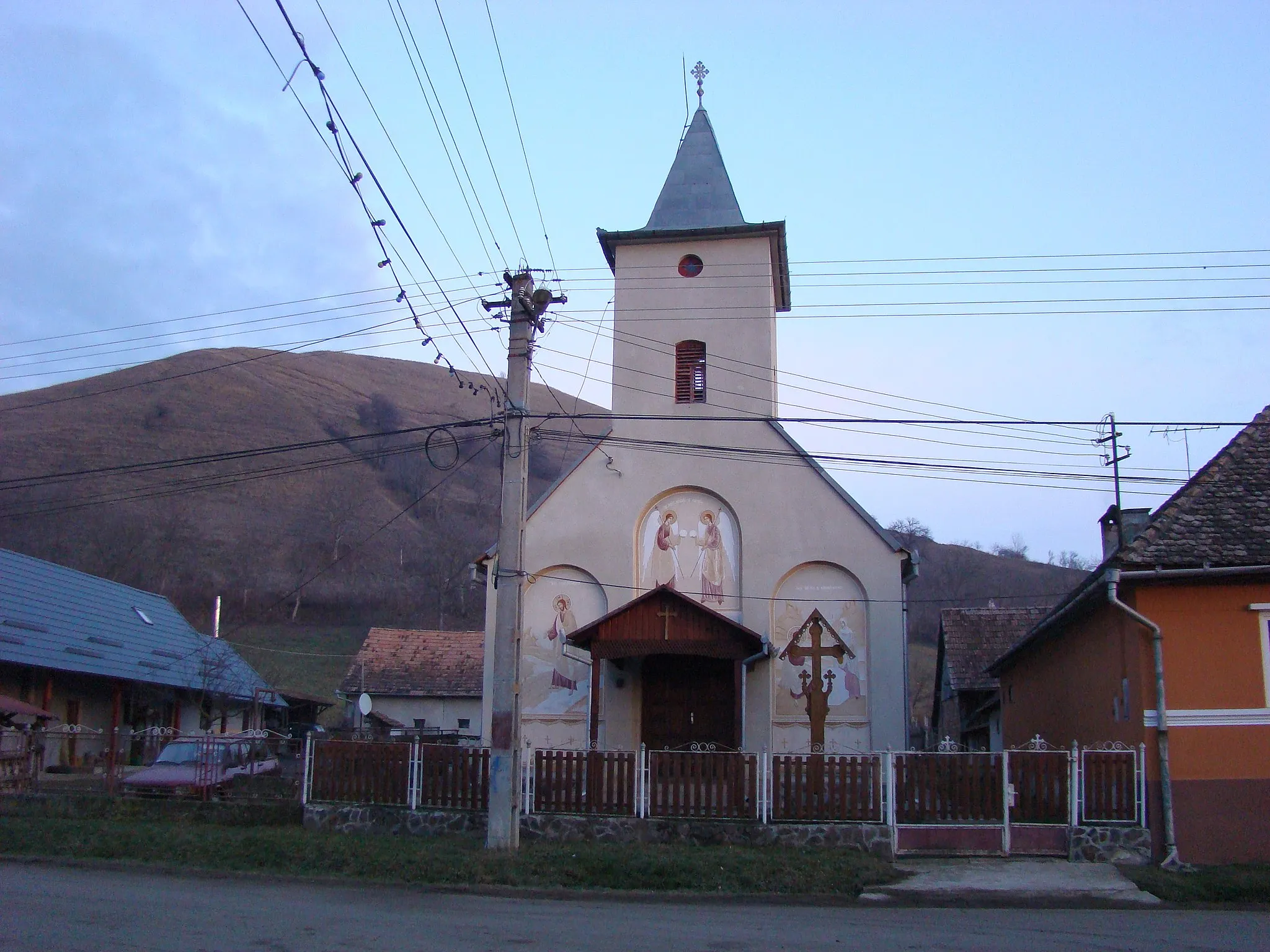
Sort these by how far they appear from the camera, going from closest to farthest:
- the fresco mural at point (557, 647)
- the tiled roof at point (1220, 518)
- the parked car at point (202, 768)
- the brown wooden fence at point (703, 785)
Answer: the tiled roof at point (1220, 518)
the brown wooden fence at point (703, 785)
the parked car at point (202, 768)
the fresco mural at point (557, 647)

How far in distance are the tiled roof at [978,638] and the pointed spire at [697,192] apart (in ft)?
51.8

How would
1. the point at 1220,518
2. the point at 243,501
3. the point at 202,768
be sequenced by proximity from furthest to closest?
the point at 243,501, the point at 202,768, the point at 1220,518

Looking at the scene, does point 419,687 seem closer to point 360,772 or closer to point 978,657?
point 978,657

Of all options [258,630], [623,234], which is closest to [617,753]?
[623,234]

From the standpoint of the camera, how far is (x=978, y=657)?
109ft

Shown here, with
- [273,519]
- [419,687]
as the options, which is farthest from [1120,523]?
[273,519]

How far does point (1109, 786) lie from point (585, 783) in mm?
7309

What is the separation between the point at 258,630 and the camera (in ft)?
258

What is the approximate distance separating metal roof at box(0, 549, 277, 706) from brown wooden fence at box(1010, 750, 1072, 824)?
24.7 meters

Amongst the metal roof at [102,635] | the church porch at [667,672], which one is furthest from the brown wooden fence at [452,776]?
the metal roof at [102,635]

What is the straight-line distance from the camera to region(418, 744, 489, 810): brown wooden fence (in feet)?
53.5

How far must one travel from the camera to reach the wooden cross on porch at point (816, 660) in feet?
69.4

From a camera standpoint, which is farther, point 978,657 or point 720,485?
point 978,657

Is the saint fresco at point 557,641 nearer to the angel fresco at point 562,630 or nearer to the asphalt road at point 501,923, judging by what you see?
the angel fresco at point 562,630
